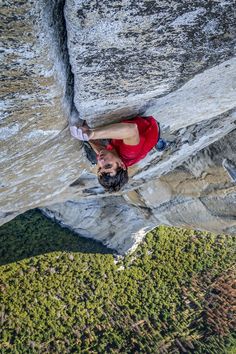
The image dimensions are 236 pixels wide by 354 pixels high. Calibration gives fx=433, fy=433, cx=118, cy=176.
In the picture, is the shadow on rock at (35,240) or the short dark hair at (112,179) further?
the shadow on rock at (35,240)

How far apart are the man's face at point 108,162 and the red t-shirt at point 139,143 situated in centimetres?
15

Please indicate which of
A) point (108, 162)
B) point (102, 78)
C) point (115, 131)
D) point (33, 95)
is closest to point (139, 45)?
point (102, 78)

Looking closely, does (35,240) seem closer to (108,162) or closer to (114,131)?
(108,162)

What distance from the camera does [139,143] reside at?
174 inches

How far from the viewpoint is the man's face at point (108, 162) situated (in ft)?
13.7

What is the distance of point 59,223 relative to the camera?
10234 mm

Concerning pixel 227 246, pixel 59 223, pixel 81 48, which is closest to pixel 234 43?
pixel 81 48

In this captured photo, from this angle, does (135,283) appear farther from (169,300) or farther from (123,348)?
(123,348)

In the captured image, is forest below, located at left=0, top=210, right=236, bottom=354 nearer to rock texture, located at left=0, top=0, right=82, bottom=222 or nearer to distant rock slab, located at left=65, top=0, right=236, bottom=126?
rock texture, located at left=0, top=0, right=82, bottom=222

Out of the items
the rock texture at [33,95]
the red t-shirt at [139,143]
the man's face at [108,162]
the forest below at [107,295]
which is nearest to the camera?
the rock texture at [33,95]

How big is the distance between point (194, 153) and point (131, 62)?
3893 mm

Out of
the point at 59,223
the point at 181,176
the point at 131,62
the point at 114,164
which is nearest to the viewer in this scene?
the point at 131,62

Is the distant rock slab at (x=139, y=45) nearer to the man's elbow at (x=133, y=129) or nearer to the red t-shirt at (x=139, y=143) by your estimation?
the man's elbow at (x=133, y=129)

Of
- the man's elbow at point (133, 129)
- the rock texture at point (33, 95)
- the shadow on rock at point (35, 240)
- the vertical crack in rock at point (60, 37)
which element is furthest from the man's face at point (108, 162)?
the shadow on rock at point (35, 240)
